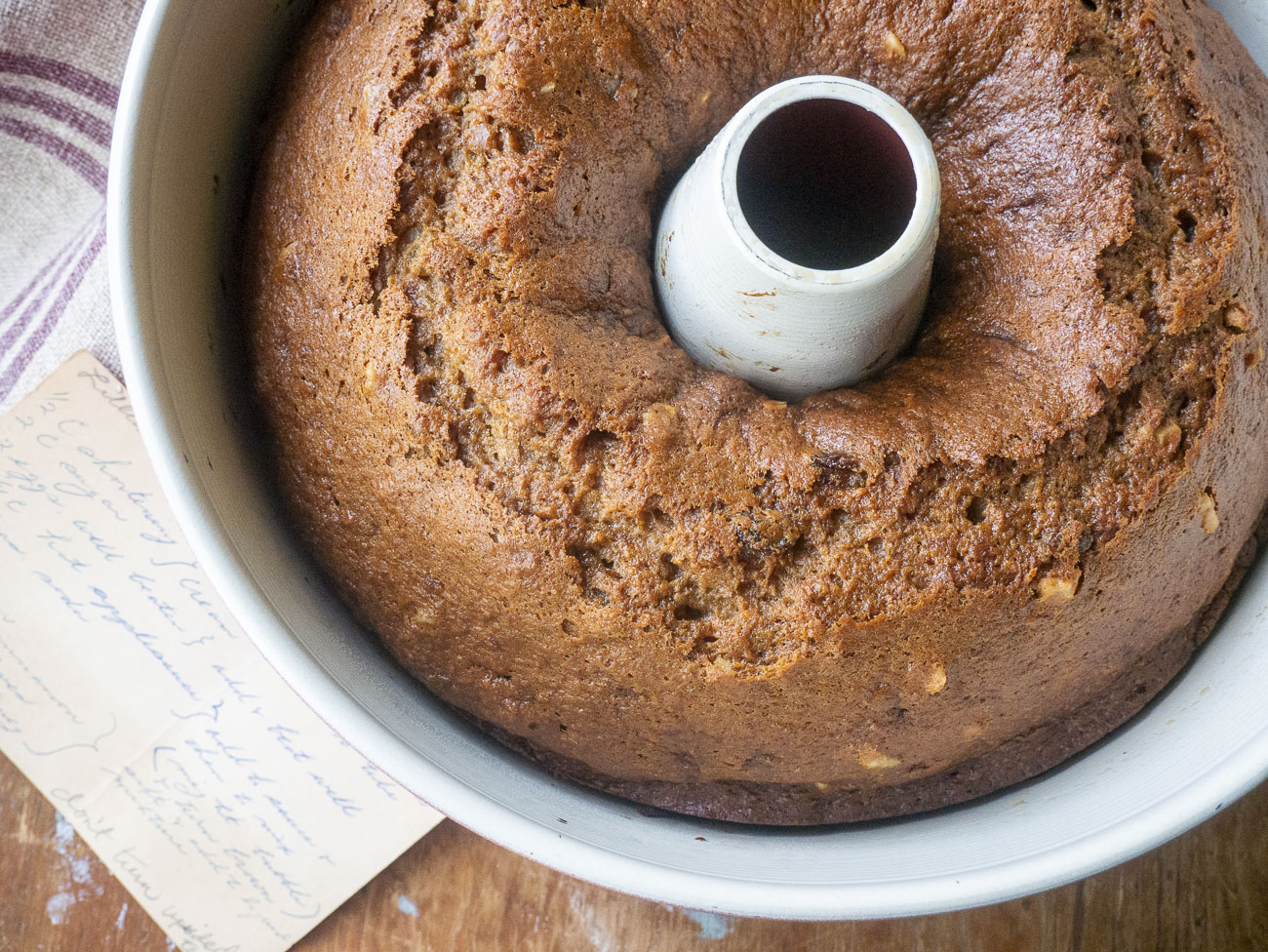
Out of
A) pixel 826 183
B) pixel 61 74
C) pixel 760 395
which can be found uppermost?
pixel 826 183

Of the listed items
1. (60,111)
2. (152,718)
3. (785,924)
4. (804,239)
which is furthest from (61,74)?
(785,924)

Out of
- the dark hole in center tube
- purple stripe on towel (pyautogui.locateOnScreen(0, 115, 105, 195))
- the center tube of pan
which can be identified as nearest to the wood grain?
the center tube of pan

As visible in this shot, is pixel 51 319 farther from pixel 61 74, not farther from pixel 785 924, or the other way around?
pixel 785 924

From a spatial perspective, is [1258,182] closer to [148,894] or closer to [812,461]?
[812,461]

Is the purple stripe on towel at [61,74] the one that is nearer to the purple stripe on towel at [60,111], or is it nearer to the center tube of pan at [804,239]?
the purple stripe on towel at [60,111]

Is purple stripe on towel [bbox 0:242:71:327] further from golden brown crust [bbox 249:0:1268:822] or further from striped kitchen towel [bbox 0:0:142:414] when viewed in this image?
golden brown crust [bbox 249:0:1268:822]

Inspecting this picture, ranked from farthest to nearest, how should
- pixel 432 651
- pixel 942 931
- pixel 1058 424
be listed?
pixel 942 931 → pixel 432 651 → pixel 1058 424

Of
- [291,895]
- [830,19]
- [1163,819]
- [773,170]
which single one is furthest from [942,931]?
[830,19]
